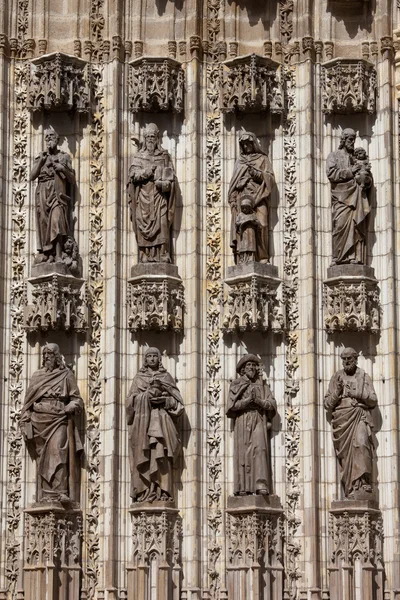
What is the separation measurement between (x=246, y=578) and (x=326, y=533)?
4.47 ft

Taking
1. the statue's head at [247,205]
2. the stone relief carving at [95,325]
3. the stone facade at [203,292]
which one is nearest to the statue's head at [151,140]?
the stone facade at [203,292]

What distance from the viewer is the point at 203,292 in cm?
2475

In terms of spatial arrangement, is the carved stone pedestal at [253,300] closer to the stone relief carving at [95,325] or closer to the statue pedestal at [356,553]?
the stone relief carving at [95,325]

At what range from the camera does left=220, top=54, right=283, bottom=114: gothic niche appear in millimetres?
25062

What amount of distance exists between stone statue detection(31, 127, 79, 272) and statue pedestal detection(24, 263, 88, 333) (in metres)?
0.26

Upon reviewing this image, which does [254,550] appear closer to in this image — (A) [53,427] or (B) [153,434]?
(B) [153,434]

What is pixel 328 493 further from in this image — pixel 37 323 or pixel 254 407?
pixel 37 323

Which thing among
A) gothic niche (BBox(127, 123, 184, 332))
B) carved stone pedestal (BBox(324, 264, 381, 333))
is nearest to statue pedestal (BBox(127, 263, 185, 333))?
gothic niche (BBox(127, 123, 184, 332))

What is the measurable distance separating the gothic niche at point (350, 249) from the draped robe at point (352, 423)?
857mm

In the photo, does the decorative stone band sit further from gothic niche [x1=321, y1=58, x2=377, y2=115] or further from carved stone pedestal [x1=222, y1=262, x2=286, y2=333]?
gothic niche [x1=321, y1=58, x2=377, y2=115]

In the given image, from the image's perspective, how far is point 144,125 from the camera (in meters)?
25.3

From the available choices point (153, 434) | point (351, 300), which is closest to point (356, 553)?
point (153, 434)

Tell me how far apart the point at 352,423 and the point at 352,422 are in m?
0.01

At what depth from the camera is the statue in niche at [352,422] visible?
78.2ft
